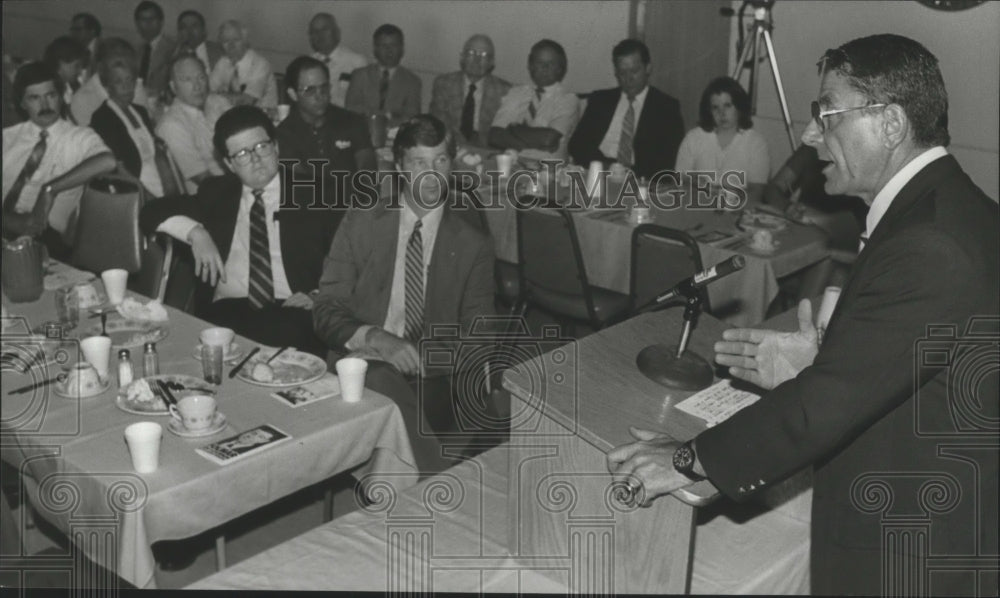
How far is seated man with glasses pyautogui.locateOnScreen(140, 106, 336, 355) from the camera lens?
4.01 meters

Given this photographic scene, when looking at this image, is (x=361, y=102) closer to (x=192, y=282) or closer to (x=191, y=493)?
(x=192, y=282)

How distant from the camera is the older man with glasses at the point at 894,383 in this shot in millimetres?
1812

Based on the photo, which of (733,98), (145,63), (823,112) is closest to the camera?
(823,112)

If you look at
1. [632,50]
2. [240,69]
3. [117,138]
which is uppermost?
[632,50]

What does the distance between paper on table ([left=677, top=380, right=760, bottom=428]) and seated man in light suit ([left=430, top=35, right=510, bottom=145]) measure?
17.2ft

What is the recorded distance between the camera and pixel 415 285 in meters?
3.83

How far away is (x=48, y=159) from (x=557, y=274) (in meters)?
2.60

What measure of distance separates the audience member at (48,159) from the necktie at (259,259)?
1.39 metres

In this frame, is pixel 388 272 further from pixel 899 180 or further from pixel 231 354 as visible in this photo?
pixel 899 180

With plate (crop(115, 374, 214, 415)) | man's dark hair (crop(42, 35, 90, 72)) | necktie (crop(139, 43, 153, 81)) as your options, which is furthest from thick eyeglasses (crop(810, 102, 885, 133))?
necktie (crop(139, 43, 153, 81))

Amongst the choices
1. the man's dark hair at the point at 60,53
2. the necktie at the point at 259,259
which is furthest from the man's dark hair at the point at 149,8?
the necktie at the point at 259,259

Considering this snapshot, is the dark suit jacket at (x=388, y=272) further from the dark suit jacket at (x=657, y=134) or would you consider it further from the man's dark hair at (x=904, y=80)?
the dark suit jacket at (x=657, y=134)

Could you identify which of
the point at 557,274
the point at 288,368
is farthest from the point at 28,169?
the point at 288,368

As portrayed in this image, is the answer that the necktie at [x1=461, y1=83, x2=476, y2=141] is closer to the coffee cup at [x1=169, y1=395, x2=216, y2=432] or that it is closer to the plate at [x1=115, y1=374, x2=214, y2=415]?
the plate at [x1=115, y1=374, x2=214, y2=415]
